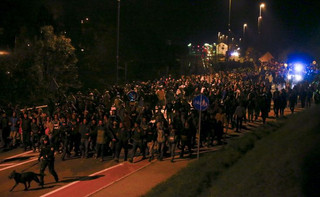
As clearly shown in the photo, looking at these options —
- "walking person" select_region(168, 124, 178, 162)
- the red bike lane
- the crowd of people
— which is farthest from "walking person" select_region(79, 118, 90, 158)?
A: "walking person" select_region(168, 124, 178, 162)

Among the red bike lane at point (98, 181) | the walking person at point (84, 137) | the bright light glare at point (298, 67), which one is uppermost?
the bright light glare at point (298, 67)

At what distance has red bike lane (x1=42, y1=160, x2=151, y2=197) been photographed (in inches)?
464

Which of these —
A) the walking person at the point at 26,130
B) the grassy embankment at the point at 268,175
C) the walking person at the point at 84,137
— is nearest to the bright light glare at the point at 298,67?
the walking person at the point at 84,137

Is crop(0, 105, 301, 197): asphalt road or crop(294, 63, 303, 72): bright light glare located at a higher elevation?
crop(294, 63, 303, 72): bright light glare

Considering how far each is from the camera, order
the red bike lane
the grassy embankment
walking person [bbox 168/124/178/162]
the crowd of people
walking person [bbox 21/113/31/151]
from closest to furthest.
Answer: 1. the grassy embankment
2. the red bike lane
3. walking person [bbox 168/124/178/162]
4. the crowd of people
5. walking person [bbox 21/113/31/151]

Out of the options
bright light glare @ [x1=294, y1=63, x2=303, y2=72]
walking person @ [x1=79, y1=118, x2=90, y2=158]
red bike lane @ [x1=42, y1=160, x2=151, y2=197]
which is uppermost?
bright light glare @ [x1=294, y1=63, x2=303, y2=72]

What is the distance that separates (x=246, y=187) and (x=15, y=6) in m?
42.4

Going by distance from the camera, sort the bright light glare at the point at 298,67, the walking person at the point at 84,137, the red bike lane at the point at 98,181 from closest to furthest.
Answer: the red bike lane at the point at 98,181 < the walking person at the point at 84,137 < the bright light glare at the point at 298,67

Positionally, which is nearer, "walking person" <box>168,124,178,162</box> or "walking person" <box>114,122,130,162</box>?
"walking person" <box>168,124,178,162</box>

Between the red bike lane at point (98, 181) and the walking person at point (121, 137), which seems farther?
the walking person at point (121, 137)

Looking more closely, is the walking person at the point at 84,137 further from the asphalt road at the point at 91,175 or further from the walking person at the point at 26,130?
the walking person at the point at 26,130

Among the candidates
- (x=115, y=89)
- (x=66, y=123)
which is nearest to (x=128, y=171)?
(x=66, y=123)

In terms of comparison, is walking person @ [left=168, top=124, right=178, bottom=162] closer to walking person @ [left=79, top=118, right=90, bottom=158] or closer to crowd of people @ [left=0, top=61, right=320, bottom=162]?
crowd of people @ [left=0, top=61, right=320, bottom=162]

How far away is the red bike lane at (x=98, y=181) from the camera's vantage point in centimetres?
1180
